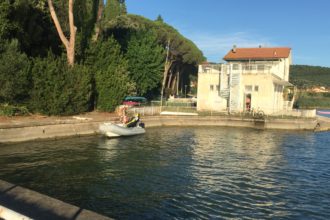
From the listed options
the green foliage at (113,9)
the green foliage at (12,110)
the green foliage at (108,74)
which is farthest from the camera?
the green foliage at (113,9)

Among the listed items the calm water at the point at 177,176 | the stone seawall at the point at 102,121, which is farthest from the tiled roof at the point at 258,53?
the calm water at the point at 177,176

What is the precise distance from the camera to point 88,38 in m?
44.2

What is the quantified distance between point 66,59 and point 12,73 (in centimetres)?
938

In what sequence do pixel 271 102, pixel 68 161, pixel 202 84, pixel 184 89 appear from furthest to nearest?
1. pixel 184 89
2. pixel 202 84
3. pixel 271 102
4. pixel 68 161

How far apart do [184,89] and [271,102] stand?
2082 inches

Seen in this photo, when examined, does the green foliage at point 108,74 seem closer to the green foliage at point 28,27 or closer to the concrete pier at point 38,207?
the green foliage at point 28,27

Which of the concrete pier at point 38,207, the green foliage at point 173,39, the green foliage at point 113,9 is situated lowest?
the concrete pier at point 38,207

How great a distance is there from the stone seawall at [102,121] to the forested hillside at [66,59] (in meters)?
3.46

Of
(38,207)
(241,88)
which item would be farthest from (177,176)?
(241,88)

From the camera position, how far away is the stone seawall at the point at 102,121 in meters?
27.1

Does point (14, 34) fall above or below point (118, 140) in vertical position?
above

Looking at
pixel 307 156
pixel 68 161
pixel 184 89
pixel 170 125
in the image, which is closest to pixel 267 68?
pixel 170 125

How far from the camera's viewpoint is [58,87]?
33875 millimetres

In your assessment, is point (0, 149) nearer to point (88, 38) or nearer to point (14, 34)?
point (14, 34)
